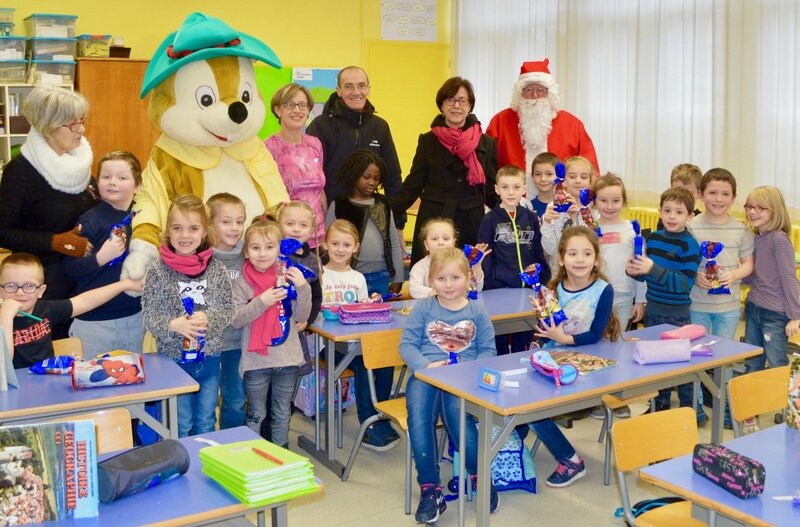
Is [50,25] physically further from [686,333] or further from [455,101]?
[686,333]

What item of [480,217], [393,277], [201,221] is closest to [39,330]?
[201,221]

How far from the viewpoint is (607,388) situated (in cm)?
336

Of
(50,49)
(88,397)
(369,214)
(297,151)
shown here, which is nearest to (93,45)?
(50,49)

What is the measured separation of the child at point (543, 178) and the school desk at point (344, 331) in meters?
0.72

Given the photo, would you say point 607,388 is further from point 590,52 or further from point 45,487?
point 590,52

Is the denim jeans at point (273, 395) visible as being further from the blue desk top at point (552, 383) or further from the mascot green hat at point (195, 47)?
the mascot green hat at point (195, 47)

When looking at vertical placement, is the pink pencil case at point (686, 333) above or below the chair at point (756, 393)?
above

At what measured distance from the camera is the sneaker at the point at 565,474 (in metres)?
4.12

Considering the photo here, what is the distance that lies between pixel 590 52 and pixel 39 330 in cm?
573

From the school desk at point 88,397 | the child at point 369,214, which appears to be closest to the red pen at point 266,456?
the school desk at point 88,397

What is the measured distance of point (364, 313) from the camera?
425 cm

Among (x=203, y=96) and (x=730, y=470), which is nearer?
(x=730, y=470)

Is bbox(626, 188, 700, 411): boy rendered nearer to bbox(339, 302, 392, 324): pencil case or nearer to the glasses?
bbox(339, 302, 392, 324): pencil case

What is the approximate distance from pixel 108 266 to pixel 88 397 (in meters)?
0.96
